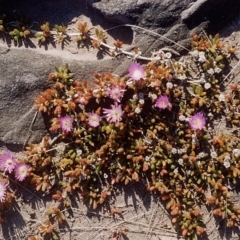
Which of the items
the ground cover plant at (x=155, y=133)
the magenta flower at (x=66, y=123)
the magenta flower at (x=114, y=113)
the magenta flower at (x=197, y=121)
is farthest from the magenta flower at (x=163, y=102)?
the magenta flower at (x=66, y=123)

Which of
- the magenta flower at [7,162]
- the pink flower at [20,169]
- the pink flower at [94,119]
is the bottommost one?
the pink flower at [20,169]

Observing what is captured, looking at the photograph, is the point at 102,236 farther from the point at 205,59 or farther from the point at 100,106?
the point at 205,59

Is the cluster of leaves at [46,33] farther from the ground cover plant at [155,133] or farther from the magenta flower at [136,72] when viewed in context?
the magenta flower at [136,72]

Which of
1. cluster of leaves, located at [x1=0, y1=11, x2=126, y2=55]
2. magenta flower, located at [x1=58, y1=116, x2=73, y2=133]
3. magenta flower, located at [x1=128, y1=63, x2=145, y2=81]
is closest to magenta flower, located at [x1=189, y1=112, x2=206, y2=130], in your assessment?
magenta flower, located at [x1=128, y1=63, x2=145, y2=81]

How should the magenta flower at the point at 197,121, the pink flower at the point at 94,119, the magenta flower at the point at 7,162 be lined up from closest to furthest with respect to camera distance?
the magenta flower at the point at 197,121, the pink flower at the point at 94,119, the magenta flower at the point at 7,162

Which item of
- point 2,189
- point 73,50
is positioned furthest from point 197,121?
point 2,189

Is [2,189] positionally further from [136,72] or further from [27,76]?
[136,72]
